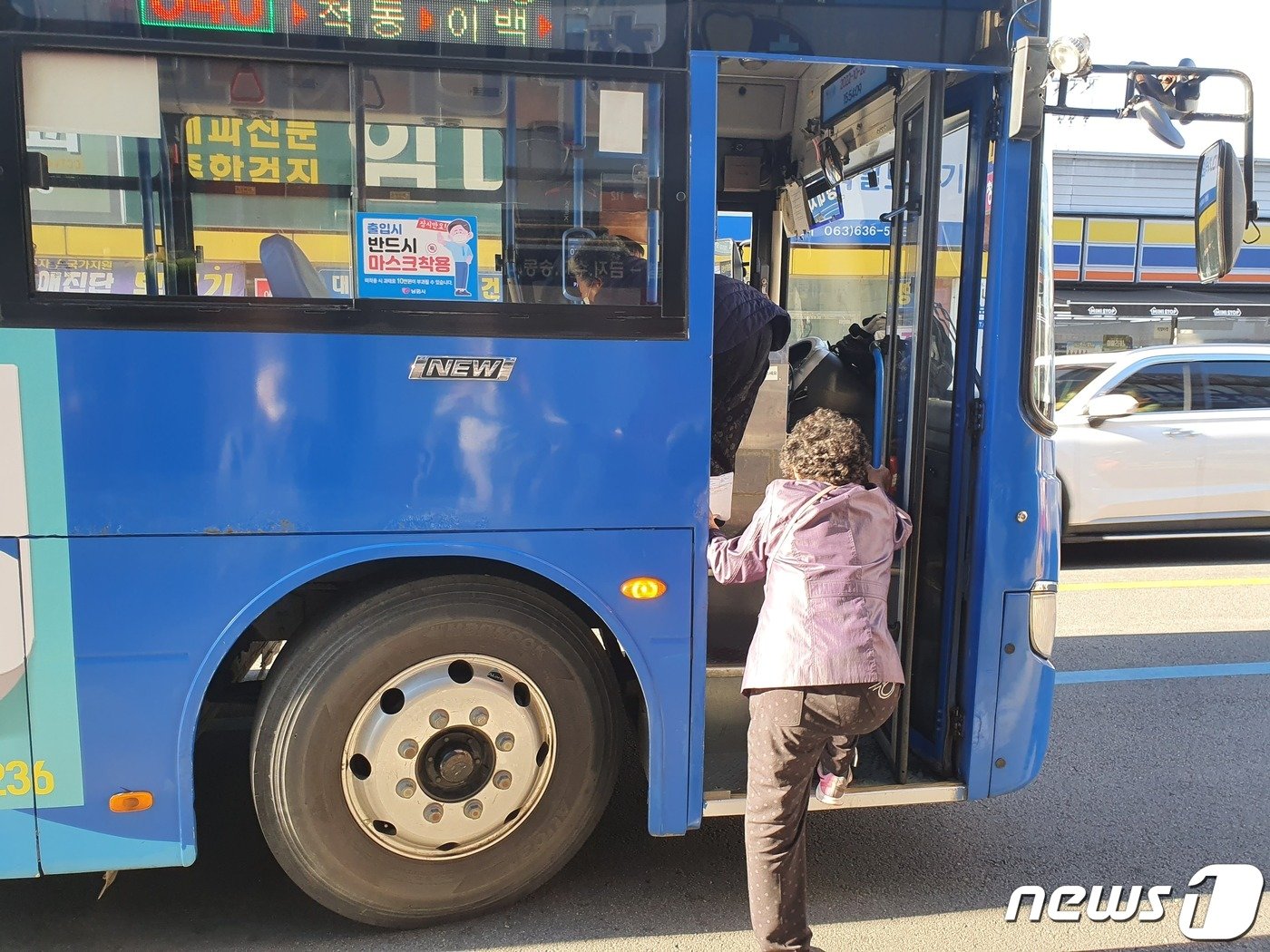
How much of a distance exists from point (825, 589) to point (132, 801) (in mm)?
1970

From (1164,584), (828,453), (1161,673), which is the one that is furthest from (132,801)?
(1164,584)

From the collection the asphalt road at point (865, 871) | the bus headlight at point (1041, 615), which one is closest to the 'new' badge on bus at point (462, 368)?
the asphalt road at point (865, 871)

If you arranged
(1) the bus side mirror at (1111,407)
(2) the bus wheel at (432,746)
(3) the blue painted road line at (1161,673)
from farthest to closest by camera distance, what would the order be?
1. (1) the bus side mirror at (1111,407)
2. (3) the blue painted road line at (1161,673)
3. (2) the bus wheel at (432,746)

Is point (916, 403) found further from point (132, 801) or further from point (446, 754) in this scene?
point (132, 801)

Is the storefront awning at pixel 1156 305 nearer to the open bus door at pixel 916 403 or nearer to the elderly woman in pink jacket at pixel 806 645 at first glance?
the open bus door at pixel 916 403

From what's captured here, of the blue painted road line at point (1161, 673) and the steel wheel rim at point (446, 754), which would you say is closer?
the steel wheel rim at point (446, 754)

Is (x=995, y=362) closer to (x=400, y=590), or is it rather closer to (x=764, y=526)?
(x=764, y=526)

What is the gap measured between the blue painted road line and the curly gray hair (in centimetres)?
347

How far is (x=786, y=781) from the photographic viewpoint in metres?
2.75

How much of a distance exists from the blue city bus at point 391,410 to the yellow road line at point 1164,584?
16.4 ft

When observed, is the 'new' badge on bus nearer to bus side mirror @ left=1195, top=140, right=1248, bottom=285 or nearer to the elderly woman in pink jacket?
the elderly woman in pink jacket

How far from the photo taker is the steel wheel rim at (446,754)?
2.88 m

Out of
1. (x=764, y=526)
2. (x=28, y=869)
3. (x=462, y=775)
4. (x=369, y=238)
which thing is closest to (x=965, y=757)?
(x=764, y=526)
